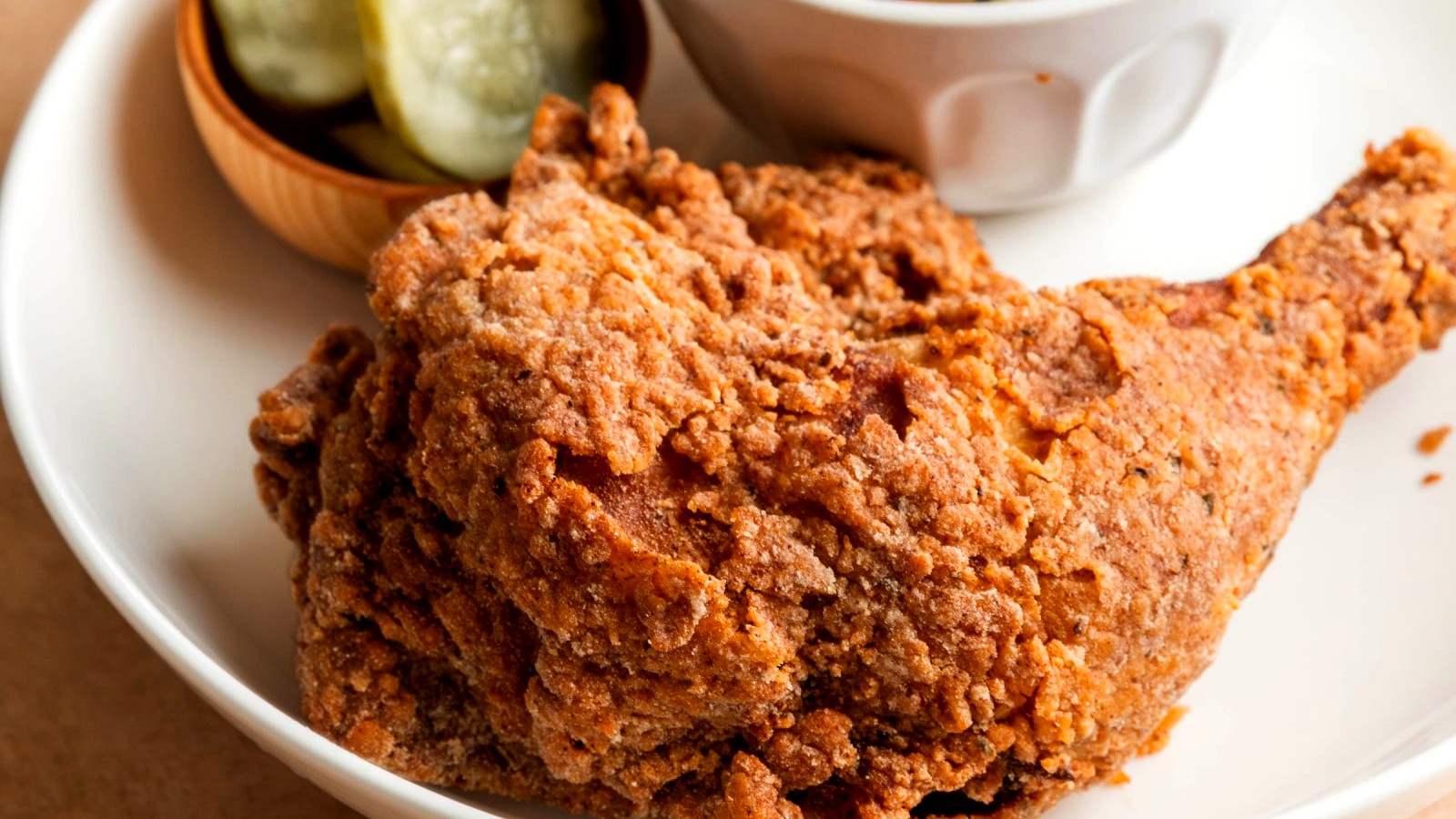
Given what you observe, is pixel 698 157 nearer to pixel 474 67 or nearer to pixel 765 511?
pixel 474 67

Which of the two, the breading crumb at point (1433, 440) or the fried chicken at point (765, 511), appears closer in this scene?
the fried chicken at point (765, 511)

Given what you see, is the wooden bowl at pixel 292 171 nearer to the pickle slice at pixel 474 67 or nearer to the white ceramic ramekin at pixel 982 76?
the pickle slice at pixel 474 67

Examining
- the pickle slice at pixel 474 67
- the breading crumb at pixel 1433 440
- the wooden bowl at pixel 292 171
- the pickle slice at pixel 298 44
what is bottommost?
the wooden bowl at pixel 292 171

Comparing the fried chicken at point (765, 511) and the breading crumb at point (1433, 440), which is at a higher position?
the breading crumb at point (1433, 440)

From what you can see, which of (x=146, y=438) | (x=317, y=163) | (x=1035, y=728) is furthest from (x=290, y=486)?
(x=1035, y=728)

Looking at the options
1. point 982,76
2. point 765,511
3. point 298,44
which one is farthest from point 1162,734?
point 298,44

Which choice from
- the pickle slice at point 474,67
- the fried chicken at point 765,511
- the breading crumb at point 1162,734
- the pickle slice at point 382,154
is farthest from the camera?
the pickle slice at point 382,154

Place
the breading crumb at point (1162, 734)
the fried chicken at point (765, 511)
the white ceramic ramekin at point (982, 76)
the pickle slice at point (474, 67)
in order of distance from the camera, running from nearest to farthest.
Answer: the fried chicken at point (765, 511) < the breading crumb at point (1162, 734) < the white ceramic ramekin at point (982, 76) < the pickle slice at point (474, 67)

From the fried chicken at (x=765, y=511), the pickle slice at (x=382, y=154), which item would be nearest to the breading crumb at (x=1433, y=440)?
the fried chicken at (x=765, y=511)
